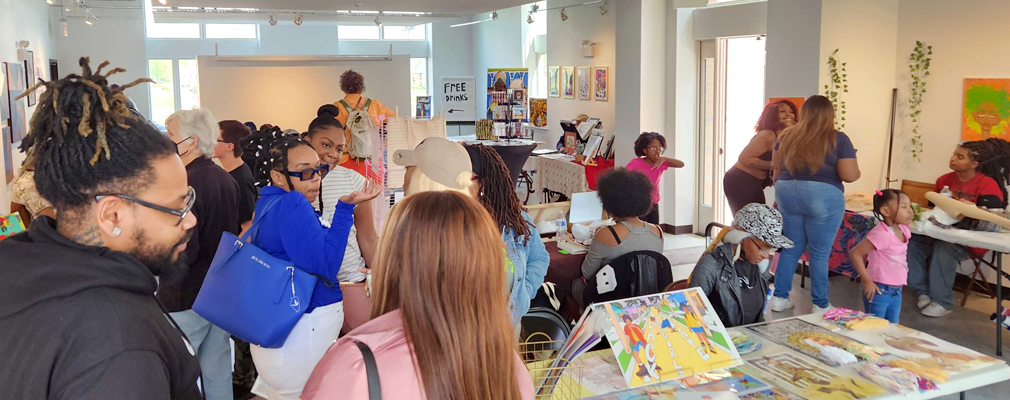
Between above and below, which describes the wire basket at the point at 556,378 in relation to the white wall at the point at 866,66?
below

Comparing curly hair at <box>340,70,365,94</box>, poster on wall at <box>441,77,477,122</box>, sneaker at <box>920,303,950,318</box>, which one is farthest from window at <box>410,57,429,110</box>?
sneaker at <box>920,303,950,318</box>

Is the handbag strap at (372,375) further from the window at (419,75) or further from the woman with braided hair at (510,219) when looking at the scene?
the window at (419,75)

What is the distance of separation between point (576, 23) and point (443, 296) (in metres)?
10.2

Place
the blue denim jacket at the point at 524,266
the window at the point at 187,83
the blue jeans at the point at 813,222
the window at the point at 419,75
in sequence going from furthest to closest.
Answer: the window at the point at 419,75, the window at the point at 187,83, the blue jeans at the point at 813,222, the blue denim jacket at the point at 524,266

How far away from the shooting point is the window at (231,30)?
16969 mm

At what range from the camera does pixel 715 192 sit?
26.6 feet

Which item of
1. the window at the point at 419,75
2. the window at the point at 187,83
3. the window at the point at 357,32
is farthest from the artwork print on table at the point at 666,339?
the window at the point at 419,75

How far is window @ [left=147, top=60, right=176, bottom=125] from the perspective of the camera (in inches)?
659

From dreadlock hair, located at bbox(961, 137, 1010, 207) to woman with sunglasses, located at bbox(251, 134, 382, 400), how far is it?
15.2 feet

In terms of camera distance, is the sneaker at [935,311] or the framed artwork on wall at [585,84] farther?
the framed artwork on wall at [585,84]

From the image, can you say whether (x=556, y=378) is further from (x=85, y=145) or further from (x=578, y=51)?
(x=578, y=51)

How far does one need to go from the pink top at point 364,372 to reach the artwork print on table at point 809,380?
1.57 metres

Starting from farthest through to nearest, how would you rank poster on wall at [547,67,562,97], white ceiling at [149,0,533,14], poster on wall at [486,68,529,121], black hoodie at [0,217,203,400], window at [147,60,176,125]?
window at [147,60,176,125]
poster on wall at [486,68,529,121]
poster on wall at [547,67,562,97]
white ceiling at [149,0,533,14]
black hoodie at [0,217,203,400]

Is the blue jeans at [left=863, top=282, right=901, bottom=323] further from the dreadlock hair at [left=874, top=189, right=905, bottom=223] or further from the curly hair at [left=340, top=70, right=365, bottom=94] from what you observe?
the curly hair at [left=340, top=70, right=365, bottom=94]
